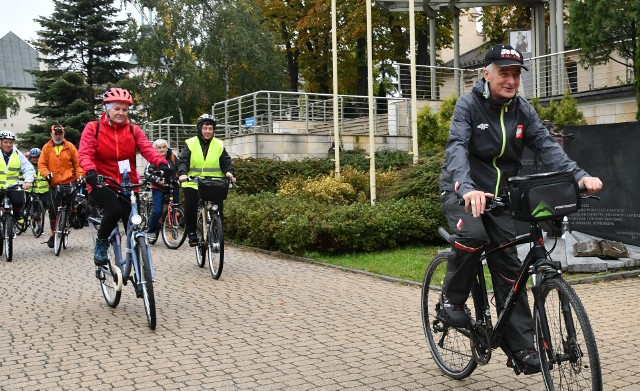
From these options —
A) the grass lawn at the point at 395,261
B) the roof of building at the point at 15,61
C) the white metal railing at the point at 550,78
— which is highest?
the roof of building at the point at 15,61

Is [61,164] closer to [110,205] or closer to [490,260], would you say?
[110,205]

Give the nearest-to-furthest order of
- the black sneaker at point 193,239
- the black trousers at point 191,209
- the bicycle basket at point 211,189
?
the bicycle basket at point 211,189 < the black sneaker at point 193,239 < the black trousers at point 191,209

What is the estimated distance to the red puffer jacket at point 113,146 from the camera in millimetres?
7746

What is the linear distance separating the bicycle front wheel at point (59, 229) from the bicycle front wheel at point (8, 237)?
0.79 metres

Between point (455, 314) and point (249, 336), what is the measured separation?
2.35 metres

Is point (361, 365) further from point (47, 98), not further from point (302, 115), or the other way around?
point (47, 98)

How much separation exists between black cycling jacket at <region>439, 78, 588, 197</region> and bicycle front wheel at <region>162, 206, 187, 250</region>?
9383mm

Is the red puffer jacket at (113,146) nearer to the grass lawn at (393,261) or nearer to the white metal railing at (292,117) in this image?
the grass lawn at (393,261)

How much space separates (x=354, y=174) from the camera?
18.3m

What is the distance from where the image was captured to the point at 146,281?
697 centimetres

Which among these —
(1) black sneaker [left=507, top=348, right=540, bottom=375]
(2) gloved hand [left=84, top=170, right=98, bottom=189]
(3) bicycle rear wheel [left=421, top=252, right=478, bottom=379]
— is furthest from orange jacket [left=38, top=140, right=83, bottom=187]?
(1) black sneaker [left=507, top=348, right=540, bottom=375]

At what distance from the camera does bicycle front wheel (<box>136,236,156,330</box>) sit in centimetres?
690

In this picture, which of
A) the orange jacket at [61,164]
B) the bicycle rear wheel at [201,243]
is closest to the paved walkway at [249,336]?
the bicycle rear wheel at [201,243]

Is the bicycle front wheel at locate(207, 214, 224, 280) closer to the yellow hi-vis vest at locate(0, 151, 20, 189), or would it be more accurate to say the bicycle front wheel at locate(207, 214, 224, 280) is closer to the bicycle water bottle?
the bicycle water bottle
